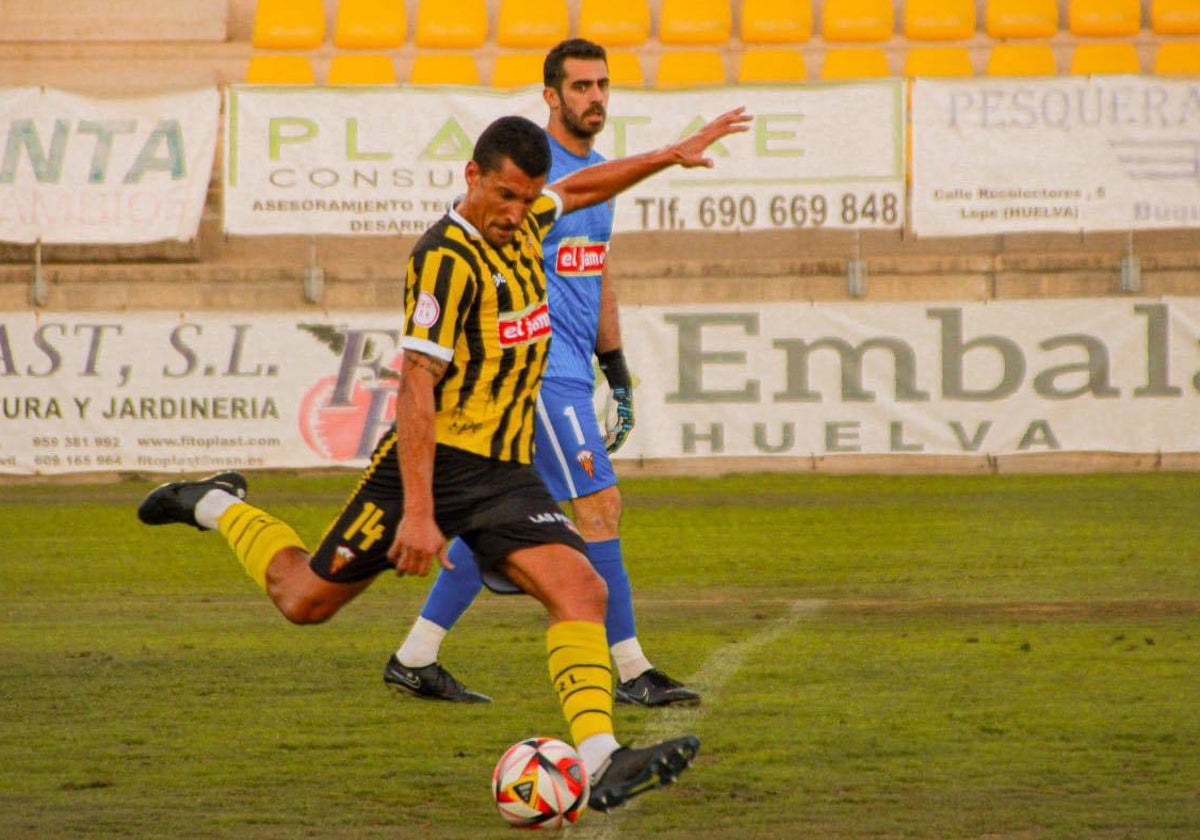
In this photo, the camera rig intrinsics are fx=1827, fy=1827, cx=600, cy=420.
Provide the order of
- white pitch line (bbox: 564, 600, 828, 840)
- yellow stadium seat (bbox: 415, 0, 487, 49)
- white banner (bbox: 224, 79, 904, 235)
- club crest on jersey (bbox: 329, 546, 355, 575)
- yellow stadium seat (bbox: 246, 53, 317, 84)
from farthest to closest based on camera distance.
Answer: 1. yellow stadium seat (bbox: 415, 0, 487, 49)
2. yellow stadium seat (bbox: 246, 53, 317, 84)
3. white banner (bbox: 224, 79, 904, 235)
4. club crest on jersey (bbox: 329, 546, 355, 575)
5. white pitch line (bbox: 564, 600, 828, 840)

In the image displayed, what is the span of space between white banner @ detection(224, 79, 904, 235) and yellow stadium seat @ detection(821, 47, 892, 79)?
3.85 metres

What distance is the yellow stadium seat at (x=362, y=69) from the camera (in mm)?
21688

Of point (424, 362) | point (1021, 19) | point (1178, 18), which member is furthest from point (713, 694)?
point (1178, 18)

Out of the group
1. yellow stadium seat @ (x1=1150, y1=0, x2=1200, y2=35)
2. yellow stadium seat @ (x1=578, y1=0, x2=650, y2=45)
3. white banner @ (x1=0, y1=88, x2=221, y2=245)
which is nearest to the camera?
white banner @ (x1=0, y1=88, x2=221, y2=245)

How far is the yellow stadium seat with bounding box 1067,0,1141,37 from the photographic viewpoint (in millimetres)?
22344

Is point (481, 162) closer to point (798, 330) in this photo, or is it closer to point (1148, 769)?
point (1148, 769)

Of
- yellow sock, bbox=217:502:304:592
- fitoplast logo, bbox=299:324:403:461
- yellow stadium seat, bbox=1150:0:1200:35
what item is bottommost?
fitoplast logo, bbox=299:324:403:461

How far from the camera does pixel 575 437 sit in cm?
662

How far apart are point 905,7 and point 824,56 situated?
1300mm

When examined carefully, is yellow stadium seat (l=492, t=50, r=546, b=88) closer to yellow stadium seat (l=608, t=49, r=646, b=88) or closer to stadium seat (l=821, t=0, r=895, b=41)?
yellow stadium seat (l=608, t=49, r=646, b=88)

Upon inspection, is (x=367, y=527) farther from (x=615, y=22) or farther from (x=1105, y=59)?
(x=1105, y=59)

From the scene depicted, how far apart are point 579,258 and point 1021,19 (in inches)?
671

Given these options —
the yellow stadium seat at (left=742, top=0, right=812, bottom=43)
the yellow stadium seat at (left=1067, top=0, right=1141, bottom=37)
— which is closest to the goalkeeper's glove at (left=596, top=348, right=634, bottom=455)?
the yellow stadium seat at (left=742, top=0, right=812, bottom=43)

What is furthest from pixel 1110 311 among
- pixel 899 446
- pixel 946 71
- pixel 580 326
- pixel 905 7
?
pixel 580 326
